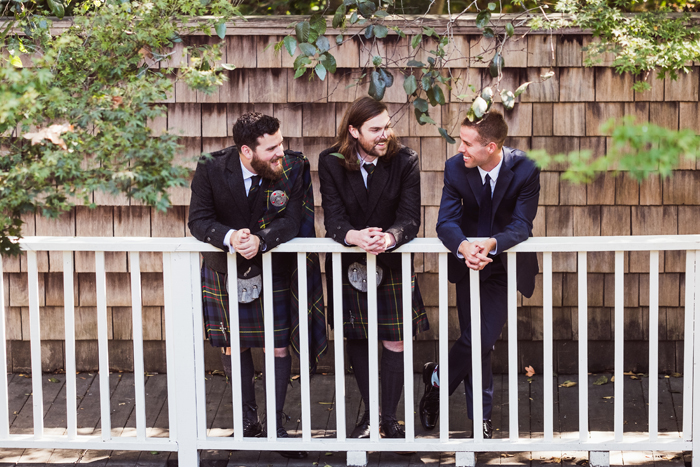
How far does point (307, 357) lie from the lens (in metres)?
3.02

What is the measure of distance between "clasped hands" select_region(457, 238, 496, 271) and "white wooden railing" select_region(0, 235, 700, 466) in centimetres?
9

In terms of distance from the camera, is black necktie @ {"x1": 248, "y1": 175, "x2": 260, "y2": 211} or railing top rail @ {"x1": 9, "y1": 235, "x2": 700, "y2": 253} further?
black necktie @ {"x1": 248, "y1": 175, "x2": 260, "y2": 211}

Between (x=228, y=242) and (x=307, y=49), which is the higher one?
(x=307, y=49)

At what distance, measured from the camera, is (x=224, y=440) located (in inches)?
120

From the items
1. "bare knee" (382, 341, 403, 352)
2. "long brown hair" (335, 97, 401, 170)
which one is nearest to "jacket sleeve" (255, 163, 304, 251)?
"long brown hair" (335, 97, 401, 170)

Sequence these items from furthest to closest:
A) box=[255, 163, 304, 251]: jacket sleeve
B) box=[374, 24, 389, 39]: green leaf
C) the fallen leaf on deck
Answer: the fallen leaf on deck
box=[374, 24, 389, 39]: green leaf
box=[255, 163, 304, 251]: jacket sleeve

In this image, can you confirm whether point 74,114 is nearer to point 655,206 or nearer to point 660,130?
point 660,130

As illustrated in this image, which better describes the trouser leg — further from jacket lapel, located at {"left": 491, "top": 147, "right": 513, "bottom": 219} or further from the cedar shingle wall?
the cedar shingle wall

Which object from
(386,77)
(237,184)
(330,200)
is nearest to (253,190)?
(237,184)

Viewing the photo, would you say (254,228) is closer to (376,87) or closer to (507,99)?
(376,87)

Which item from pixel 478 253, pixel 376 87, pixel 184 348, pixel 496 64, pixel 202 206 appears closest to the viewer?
pixel 478 253

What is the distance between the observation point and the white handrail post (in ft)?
9.70

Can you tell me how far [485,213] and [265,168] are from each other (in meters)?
0.94

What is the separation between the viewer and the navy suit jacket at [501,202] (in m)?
3.07
